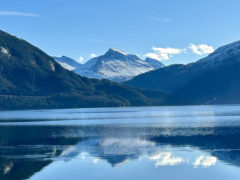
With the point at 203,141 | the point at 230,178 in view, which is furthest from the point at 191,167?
the point at 203,141

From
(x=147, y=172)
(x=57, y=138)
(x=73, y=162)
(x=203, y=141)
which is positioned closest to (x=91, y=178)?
(x=147, y=172)

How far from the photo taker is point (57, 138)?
12938 cm

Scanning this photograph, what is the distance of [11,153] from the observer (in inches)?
3775

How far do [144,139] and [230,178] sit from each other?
5590 centimetres

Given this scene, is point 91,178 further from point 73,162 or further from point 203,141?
point 203,141

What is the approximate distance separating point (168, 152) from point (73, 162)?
22.2m

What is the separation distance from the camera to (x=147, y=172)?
231ft

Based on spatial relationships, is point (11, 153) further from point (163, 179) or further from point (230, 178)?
point (230, 178)

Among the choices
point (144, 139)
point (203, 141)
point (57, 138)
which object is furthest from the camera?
point (57, 138)

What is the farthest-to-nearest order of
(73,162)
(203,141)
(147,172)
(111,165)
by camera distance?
1. (203,141)
2. (73,162)
3. (111,165)
4. (147,172)

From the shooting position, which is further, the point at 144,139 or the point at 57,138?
the point at 57,138

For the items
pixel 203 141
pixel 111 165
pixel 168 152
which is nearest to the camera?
pixel 111 165

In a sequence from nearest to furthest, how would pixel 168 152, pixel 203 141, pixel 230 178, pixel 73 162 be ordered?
pixel 230 178
pixel 73 162
pixel 168 152
pixel 203 141

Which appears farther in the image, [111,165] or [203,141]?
Result: [203,141]
